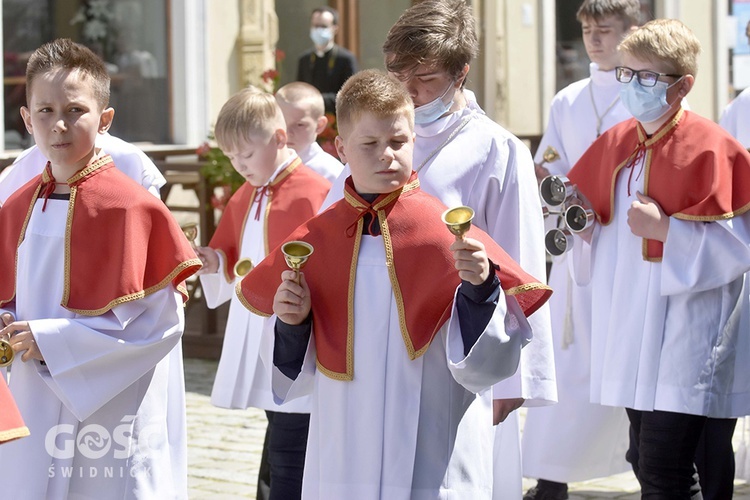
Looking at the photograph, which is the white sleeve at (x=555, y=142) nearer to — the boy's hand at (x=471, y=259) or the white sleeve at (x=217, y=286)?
the white sleeve at (x=217, y=286)

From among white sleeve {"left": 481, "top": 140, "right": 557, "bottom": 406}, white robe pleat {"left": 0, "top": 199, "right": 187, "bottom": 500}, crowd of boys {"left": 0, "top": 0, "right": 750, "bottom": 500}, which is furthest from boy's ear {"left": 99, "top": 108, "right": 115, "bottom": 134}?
white sleeve {"left": 481, "top": 140, "right": 557, "bottom": 406}

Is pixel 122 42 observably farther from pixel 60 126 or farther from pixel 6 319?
pixel 6 319

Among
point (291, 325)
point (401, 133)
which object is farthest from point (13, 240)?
point (401, 133)

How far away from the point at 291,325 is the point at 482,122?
0.95 metres

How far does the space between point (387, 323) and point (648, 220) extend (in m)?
1.53

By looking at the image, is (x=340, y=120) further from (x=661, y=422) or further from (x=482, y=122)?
(x=661, y=422)

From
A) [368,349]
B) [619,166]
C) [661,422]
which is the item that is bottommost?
[661,422]

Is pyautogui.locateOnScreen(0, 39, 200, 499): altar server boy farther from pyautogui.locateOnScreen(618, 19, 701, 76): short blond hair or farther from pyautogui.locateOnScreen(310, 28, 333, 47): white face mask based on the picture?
pyautogui.locateOnScreen(310, 28, 333, 47): white face mask

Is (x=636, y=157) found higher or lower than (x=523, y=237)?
higher

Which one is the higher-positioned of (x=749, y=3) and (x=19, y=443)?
(x=749, y=3)

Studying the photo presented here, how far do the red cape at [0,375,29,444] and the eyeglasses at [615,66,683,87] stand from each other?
2.64 metres

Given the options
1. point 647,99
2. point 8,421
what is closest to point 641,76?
point 647,99

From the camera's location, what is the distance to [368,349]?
145 inches

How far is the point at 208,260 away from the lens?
17.9ft
